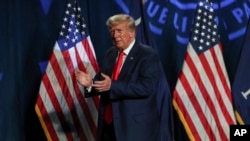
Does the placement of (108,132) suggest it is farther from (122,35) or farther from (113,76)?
(122,35)

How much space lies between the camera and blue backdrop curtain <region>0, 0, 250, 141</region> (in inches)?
129

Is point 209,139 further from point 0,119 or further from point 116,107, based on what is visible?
point 0,119

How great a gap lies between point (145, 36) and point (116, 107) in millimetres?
1100

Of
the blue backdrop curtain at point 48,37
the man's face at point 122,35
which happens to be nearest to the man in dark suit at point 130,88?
the man's face at point 122,35

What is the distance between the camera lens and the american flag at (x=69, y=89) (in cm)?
314

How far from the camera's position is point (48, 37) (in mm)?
3354

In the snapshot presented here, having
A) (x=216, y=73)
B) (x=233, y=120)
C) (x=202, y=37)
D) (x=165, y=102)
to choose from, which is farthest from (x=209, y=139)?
(x=165, y=102)

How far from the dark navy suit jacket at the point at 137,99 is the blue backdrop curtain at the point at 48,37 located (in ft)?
4.05

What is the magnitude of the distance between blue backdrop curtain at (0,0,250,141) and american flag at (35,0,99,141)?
0.65 ft

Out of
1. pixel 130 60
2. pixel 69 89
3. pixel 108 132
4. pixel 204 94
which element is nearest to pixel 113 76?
pixel 130 60

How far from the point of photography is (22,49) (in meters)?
3.30

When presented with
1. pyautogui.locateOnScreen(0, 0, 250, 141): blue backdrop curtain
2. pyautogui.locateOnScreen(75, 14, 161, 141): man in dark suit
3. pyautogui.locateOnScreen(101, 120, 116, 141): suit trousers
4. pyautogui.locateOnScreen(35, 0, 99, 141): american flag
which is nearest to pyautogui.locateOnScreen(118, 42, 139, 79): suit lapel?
pyautogui.locateOnScreen(75, 14, 161, 141): man in dark suit

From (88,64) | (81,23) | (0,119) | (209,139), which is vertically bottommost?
(209,139)

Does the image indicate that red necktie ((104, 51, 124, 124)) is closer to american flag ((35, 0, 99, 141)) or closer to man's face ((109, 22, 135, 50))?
man's face ((109, 22, 135, 50))
